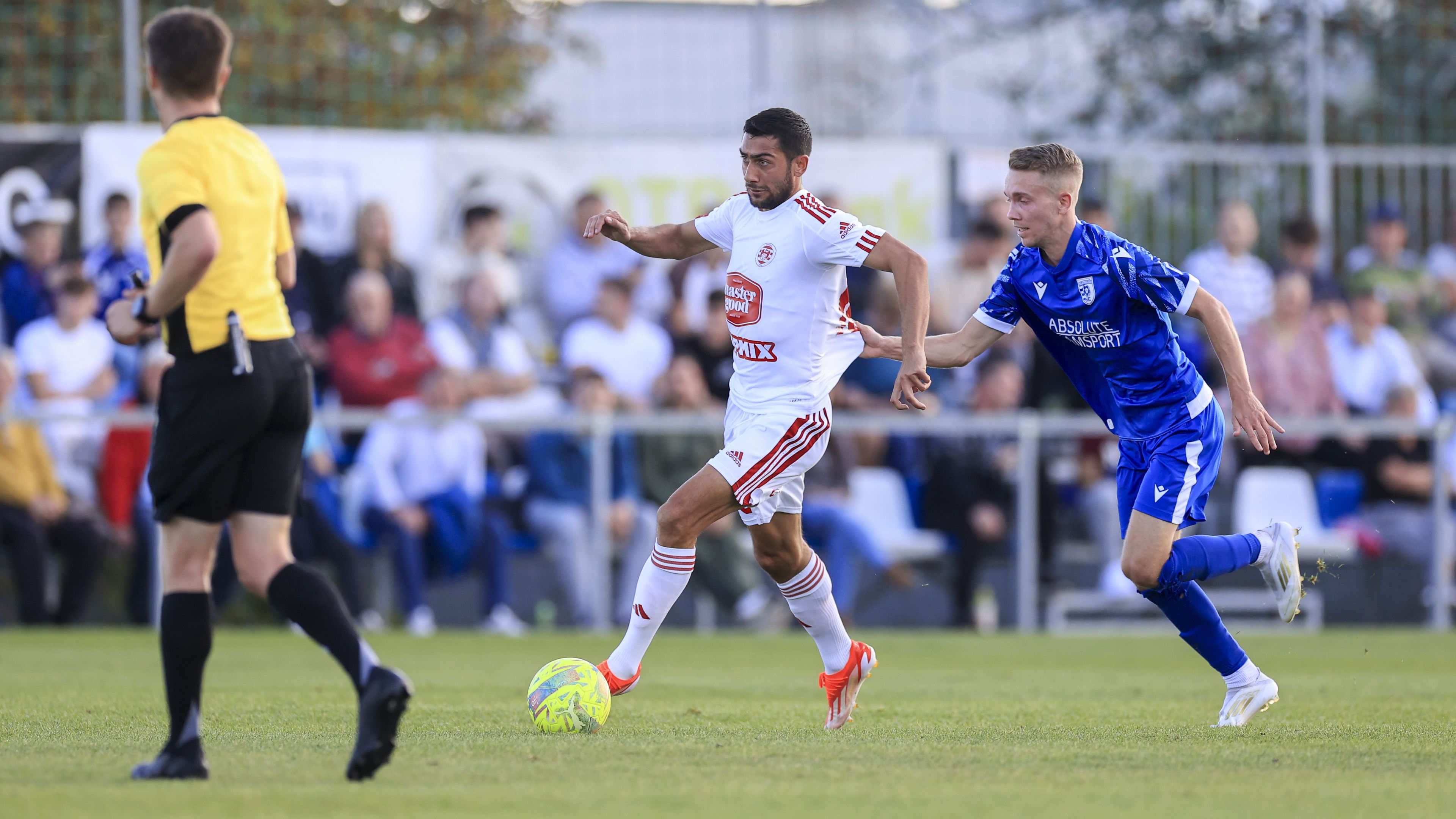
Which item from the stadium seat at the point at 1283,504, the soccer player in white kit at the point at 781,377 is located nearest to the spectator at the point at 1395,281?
the stadium seat at the point at 1283,504

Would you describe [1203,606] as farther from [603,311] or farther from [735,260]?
[603,311]

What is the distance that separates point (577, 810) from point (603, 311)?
30.6ft

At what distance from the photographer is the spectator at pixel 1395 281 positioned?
48.7 ft

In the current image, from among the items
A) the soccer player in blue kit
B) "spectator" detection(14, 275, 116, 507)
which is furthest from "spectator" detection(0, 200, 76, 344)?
the soccer player in blue kit

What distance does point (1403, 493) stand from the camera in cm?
1263

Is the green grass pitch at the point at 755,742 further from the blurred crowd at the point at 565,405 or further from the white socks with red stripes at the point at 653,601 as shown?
the blurred crowd at the point at 565,405

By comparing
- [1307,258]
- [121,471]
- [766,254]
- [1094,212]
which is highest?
[1094,212]

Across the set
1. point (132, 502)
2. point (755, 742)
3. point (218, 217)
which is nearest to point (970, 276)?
point (132, 502)

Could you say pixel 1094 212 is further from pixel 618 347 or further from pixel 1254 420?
pixel 1254 420

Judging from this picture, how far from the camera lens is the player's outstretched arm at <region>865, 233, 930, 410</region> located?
6285 millimetres

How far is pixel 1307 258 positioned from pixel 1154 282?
30.0 ft

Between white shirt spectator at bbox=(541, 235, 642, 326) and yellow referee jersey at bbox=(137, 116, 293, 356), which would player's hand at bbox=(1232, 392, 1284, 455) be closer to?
yellow referee jersey at bbox=(137, 116, 293, 356)

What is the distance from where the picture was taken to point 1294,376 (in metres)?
13.4

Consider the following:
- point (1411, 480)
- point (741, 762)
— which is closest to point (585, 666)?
point (741, 762)
